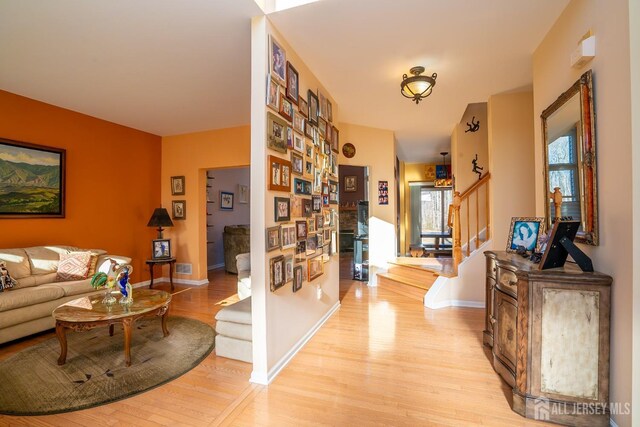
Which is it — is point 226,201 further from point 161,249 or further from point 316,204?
point 316,204

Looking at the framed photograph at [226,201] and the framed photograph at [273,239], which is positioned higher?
the framed photograph at [226,201]

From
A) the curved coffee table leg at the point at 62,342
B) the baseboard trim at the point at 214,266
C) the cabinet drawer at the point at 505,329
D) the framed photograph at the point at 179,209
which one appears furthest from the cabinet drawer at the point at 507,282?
the baseboard trim at the point at 214,266

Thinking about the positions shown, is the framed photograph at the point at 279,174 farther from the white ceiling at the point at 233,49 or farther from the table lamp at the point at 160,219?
the table lamp at the point at 160,219

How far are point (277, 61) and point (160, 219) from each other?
4052 millimetres

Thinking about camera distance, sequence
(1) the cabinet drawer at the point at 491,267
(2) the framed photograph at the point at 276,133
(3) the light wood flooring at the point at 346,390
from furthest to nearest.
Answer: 1. (1) the cabinet drawer at the point at 491,267
2. (2) the framed photograph at the point at 276,133
3. (3) the light wood flooring at the point at 346,390

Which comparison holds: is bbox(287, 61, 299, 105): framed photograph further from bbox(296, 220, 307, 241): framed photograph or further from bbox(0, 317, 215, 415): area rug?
bbox(0, 317, 215, 415): area rug

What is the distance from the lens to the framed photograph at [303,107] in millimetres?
2971

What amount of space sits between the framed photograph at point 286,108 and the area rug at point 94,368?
7.76 ft

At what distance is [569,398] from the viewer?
185cm

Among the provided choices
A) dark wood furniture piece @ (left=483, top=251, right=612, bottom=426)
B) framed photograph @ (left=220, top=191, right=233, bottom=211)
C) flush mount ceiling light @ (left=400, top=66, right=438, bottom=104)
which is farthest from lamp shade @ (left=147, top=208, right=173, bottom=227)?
dark wood furniture piece @ (left=483, top=251, right=612, bottom=426)

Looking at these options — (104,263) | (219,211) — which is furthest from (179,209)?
(104,263)

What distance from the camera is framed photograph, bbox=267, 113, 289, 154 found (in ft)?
7.95

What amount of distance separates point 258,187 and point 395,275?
12.4 ft

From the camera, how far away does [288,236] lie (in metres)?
2.74
